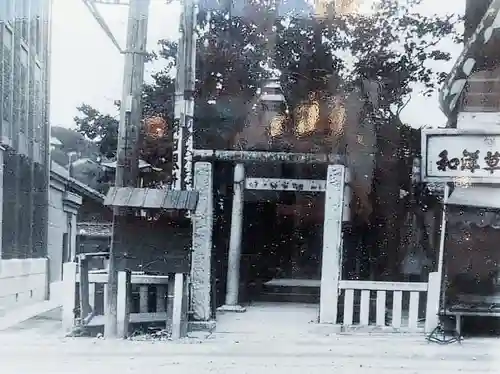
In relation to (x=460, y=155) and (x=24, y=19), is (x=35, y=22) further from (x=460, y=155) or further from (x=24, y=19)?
(x=460, y=155)

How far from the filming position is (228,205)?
10.9 ft

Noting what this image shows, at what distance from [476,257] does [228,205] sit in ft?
3.81

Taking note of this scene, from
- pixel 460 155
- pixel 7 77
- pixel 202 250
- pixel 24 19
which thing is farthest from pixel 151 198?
pixel 460 155

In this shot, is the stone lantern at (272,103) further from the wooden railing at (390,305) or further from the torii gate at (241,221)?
the wooden railing at (390,305)

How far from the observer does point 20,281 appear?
2750 mm

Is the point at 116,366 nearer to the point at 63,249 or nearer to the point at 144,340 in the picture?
the point at 144,340

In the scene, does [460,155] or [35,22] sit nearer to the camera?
[35,22]

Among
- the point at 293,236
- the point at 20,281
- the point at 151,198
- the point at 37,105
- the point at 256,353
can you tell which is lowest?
the point at 256,353

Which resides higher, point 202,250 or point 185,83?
point 185,83

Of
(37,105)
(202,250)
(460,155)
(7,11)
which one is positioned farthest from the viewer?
(202,250)

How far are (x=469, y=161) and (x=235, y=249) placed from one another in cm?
110

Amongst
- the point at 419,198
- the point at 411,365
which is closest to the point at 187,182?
the point at 419,198

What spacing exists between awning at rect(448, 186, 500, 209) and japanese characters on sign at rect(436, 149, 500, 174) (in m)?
0.08

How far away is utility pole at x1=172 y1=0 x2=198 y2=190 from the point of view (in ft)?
9.41
